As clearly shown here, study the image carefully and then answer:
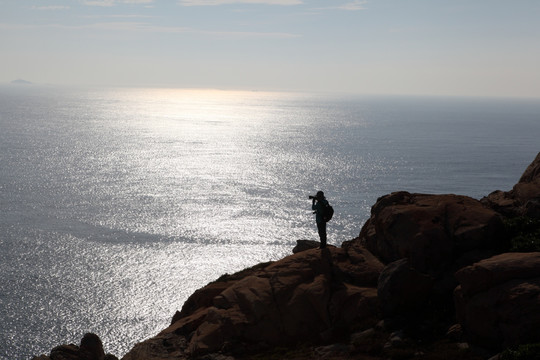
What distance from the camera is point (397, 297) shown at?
81.4 ft

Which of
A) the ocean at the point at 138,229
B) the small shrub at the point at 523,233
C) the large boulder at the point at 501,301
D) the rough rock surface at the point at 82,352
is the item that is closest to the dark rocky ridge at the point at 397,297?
the large boulder at the point at 501,301

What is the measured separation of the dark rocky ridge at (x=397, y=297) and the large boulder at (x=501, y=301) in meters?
0.04

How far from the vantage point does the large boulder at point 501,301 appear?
20.7 m

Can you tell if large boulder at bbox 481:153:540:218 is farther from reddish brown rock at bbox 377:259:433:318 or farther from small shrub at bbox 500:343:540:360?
small shrub at bbox 500:343:540:360

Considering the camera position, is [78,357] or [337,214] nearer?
[78,357]

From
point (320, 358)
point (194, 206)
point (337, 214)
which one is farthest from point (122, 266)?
point (320, 358)

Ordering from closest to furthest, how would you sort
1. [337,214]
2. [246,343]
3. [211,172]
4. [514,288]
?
[514,288]
[246,343]
[337,214]
[211,172]

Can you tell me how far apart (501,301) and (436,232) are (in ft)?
21.8

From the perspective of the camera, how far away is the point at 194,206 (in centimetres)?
14425

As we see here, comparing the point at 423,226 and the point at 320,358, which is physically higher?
the point at 423,226

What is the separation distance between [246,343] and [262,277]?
461cm

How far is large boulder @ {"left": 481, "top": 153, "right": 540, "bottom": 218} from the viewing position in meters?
28.8

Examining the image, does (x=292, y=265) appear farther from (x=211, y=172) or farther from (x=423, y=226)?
(x=211, y=172)

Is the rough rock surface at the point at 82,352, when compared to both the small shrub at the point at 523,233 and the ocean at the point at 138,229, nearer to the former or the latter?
the small shrub at the point at 523,233
